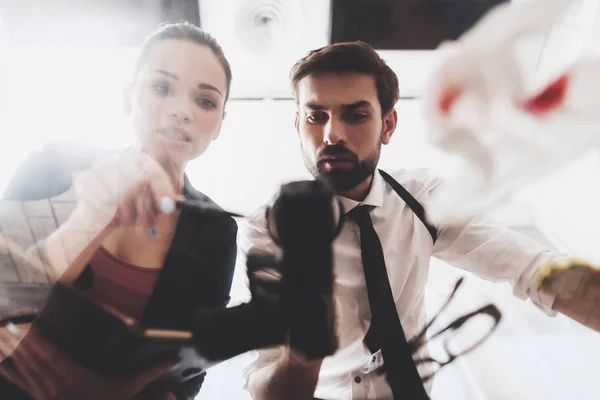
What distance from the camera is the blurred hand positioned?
43 cm

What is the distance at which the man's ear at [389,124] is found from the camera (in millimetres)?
495

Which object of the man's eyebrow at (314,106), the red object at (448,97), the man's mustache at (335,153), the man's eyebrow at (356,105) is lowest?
the man's mustache at (335,153)

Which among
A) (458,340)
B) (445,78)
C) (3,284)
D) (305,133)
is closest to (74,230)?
(3,284)

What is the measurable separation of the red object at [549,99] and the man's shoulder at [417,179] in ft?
0.57

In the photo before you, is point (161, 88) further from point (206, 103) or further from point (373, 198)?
point (373, 198)

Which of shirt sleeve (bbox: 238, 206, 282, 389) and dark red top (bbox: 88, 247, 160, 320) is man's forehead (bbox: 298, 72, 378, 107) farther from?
dark red top (bbox: 88, 247, 160, 320)

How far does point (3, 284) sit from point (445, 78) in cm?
51

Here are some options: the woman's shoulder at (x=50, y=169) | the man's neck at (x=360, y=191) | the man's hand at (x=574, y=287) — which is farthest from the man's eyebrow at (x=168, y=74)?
the man's hand at (x=574, y=287)

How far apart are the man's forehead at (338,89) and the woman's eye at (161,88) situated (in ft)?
0.51

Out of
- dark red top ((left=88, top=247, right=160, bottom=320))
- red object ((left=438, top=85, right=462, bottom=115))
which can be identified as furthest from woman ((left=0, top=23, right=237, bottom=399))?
red object ((left=438, top=85, right=462, bottom=115))

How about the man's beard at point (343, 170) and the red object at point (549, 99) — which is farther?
the man's beard at point (343, 170)

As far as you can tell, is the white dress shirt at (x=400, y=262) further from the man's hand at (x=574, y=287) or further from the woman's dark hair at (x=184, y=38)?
the woman's dark hair at (x=184, y=38)

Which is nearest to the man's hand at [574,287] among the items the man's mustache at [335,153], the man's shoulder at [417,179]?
the man's shoulder at [417,179]

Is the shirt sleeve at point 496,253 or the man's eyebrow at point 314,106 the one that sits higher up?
the man's eyebrow at point 314,106
